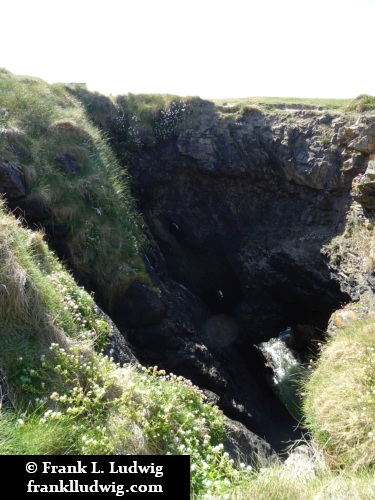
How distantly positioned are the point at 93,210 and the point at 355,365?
579cm

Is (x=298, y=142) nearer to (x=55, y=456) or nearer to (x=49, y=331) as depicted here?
(x=49, y=331)

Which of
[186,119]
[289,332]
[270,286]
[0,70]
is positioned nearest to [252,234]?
[270,286]

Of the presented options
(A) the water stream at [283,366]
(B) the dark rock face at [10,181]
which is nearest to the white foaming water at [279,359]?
(A) the water stream at [283,366]

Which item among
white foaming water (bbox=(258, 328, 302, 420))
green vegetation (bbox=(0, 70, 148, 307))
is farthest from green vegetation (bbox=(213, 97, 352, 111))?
white foaming water (bbox=(258, 328, 302, 420))

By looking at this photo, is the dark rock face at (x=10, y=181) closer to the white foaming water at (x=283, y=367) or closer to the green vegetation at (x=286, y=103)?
the green vegetation at (x=286, y=103)

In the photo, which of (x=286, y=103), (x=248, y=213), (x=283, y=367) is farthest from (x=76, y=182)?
(x=283, y=367)

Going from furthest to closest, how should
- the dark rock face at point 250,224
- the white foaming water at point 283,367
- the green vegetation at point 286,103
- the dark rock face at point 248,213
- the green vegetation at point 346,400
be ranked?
the white foaming water at point 283,367
the green vegetation at point 286,103
the dark rock face at point 248,213
the dark rock face at point 250,224
the green vegetation at point 346,400

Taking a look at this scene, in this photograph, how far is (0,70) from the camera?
40.2 ft

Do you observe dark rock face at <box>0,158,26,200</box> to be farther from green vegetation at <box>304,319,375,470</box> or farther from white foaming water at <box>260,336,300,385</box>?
white foaming water at <box>260,336,300,385</box>

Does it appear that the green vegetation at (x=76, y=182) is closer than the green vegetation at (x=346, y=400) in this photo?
No

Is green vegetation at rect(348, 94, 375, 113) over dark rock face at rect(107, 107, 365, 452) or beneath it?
over
